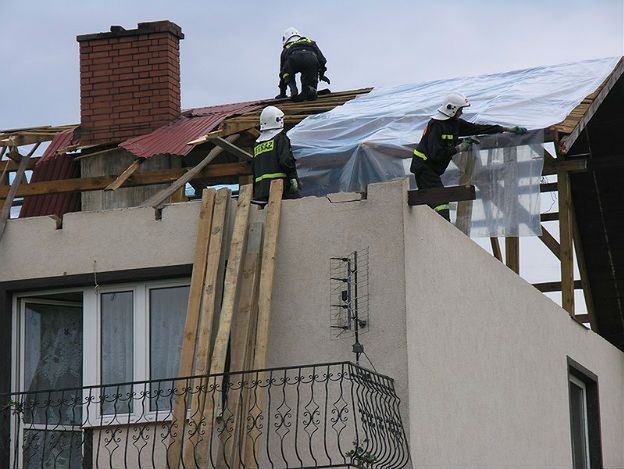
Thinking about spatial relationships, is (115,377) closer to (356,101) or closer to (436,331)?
(436,331)

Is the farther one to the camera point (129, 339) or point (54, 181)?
point (54, 181)

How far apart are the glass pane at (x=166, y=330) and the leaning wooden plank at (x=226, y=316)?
2.72 feet

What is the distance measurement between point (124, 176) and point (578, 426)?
6.33m

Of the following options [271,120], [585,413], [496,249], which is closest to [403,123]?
[271,120]

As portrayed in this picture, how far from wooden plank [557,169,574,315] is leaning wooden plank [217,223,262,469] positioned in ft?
18.1

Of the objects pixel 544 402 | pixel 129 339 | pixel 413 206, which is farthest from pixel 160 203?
pixel 544 402

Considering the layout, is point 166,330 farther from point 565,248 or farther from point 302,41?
point 302,41

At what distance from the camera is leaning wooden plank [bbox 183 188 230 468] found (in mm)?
13688

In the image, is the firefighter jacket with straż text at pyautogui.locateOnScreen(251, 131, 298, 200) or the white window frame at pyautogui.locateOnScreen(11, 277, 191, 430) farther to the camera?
the firefighter jacket with straż text at pyautogui.locateOnScreen(251, 131, 298, 200)

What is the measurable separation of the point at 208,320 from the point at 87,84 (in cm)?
721

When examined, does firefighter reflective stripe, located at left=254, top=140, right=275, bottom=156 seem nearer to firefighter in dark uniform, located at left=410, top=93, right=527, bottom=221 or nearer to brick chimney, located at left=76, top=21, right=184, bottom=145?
firefighter in dark uniform, located at left=410, top=93, right=527, bottom=221

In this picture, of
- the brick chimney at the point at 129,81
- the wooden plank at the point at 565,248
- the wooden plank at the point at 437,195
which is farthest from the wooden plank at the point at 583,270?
the wooden plank at the point at 437,195

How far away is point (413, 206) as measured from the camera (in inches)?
561

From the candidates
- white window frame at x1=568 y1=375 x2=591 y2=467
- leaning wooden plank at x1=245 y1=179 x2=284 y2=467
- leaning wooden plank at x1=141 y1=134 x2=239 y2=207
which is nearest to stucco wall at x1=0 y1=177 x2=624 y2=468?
leaning wooden plank at x1=245 y1=179 x2=284 y2=467
